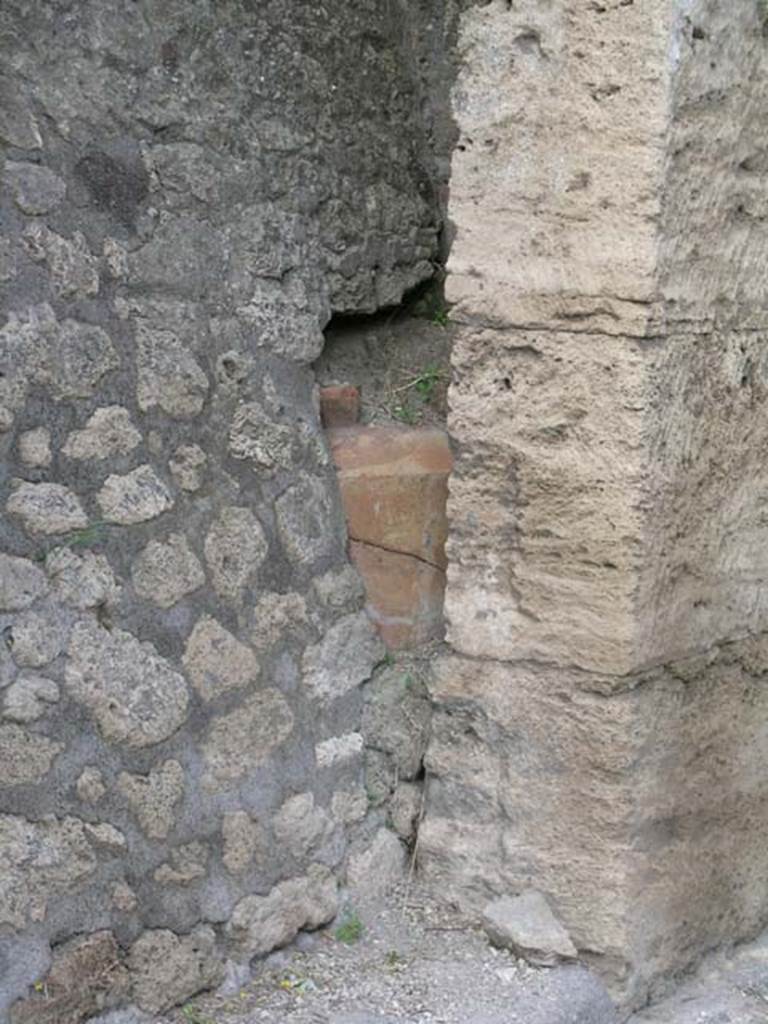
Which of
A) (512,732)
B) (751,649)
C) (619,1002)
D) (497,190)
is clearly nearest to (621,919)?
(619,1002)

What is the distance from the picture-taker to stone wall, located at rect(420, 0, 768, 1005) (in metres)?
2.89

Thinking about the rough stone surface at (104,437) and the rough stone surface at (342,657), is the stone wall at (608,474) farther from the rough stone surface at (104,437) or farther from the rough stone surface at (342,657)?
the rough stone surface at (104,437)

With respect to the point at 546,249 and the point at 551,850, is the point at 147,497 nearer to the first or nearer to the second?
the point at 546,249

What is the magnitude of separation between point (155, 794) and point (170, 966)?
0.33 meters

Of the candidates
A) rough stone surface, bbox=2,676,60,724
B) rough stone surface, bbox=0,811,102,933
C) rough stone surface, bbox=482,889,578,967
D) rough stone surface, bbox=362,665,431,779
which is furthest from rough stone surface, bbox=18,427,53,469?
rough stone surface, bbox=482,889,578,967

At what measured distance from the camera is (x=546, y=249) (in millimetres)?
2979

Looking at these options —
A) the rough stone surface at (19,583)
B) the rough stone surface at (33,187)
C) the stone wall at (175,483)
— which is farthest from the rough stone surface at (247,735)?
the rough stone surface at (33,187)

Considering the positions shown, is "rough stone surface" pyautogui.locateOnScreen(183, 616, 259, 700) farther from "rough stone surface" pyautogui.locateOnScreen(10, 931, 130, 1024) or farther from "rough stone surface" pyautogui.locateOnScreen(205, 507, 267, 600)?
"rough stone surface" pyautogui.locateOnScreen(10, 931, 130, 1024)

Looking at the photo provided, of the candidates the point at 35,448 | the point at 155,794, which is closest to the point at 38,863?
the point at 155,794

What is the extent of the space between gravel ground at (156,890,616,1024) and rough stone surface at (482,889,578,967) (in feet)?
0.10

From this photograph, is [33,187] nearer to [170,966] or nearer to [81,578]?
[81,578]

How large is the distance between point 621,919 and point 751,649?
2.13 feet

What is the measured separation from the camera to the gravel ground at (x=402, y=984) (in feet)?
9.86

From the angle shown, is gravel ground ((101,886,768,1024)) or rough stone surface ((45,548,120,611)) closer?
rough stone surface ((45,548,120,611))
